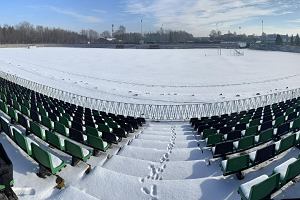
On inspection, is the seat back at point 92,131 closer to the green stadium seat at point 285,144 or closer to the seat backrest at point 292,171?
the green stadium seat at point 285,144

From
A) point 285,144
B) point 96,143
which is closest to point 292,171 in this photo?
point 285,144

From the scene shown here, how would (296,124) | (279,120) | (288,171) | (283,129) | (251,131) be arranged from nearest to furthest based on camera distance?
(288,171)
(283,129)
(251,131)
(296,124)
(279,120)

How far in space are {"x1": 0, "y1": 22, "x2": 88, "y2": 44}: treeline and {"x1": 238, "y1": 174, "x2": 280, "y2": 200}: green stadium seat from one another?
457 feet

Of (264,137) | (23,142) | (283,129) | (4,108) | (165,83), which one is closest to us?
(23,142)

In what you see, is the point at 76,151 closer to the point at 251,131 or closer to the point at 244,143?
the point at 244,143

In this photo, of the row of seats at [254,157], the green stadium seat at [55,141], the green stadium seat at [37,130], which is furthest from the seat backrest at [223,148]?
the green stadium seat at [37,130]

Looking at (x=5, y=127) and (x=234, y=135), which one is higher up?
(x=5, y=127)

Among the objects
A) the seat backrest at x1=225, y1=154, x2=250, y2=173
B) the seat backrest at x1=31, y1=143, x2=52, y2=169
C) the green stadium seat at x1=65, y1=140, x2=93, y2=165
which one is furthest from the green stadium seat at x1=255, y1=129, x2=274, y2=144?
the seat backrest at x1=31, y1=143, x2=52, y2=169

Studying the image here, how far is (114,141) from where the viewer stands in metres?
11.5

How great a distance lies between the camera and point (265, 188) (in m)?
6.07

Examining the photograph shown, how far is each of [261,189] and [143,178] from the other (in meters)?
2.76

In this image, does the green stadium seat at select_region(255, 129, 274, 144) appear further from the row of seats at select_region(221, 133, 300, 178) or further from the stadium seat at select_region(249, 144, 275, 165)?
the stadium seat at select_region(249, 144, 275, 165)

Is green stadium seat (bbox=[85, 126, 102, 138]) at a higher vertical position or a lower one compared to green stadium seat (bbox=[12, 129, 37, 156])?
lower

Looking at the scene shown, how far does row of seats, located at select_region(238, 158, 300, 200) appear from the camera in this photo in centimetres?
589
